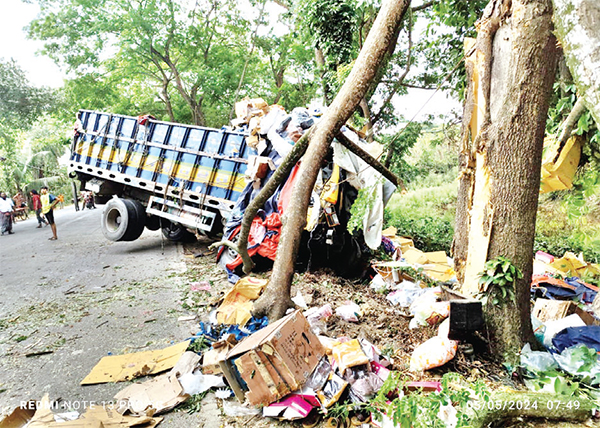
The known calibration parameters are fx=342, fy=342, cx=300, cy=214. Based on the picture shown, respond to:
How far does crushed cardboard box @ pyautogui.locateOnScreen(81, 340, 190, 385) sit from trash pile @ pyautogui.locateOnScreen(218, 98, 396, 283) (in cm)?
205

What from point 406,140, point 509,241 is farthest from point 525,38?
point 406,140

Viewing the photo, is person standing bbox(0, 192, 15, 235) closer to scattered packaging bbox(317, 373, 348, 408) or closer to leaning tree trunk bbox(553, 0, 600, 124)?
scattered packaging bbox(317, 373, 348, 408)

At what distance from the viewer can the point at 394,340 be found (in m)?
3.00

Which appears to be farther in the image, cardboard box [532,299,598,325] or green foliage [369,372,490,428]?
cardboard box [532,299,598,325]

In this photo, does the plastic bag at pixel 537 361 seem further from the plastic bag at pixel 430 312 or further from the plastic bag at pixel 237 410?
the plastic bag at pixel 237 410

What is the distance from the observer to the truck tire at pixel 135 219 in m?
7.06

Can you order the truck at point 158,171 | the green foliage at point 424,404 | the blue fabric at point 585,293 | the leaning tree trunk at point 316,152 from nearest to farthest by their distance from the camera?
the green foliage at point 424,404 → the leaning tree trunk at point 316,152 → the blue fabric at point 585,293 → the truck at point 158,171

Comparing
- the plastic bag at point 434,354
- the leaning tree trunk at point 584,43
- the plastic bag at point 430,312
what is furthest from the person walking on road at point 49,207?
the leaning tree trunk at point 584,43

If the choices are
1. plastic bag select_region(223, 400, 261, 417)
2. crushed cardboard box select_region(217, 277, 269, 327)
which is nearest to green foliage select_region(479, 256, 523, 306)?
plastic bag select_region(223, 400, 261, 417)

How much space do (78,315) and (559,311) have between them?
4.99 meters

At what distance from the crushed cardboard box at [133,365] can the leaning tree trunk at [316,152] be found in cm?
82

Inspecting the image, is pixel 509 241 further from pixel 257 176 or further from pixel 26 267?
pixel 26 267

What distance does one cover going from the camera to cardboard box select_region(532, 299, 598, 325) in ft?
9.89

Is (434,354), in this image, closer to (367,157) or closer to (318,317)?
(318,317)
